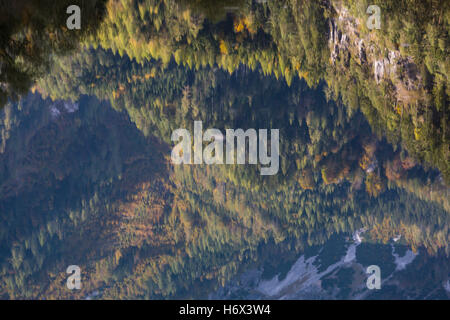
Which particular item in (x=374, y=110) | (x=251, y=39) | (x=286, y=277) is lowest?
(x=286, y=277)

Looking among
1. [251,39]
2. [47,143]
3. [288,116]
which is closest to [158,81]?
[288,116]

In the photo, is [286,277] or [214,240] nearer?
[214,240]

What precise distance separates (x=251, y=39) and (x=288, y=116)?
10687mm

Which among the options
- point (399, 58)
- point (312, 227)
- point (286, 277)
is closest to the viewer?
point (399, 58)

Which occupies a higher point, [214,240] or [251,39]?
[251,39]

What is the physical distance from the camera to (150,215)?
Result: 238 feet

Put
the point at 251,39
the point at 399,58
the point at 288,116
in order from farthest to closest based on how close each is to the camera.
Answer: the point at 288,116, the point at 251,39, the point at 399,58

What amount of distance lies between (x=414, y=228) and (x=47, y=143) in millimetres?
49208

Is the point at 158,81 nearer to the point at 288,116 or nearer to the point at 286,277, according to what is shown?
the point at 288,116

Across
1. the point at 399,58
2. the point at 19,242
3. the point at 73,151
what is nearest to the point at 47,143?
the point at 73,151

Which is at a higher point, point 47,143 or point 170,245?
point 47,143

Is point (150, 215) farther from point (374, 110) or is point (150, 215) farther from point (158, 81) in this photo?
point (374, 110)

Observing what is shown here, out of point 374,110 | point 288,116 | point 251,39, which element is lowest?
point 374,110

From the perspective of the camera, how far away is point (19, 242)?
244 ft
